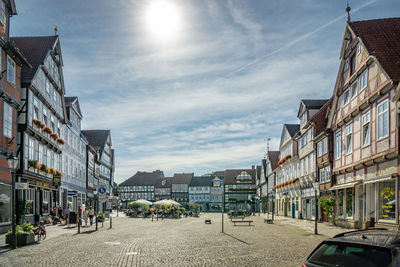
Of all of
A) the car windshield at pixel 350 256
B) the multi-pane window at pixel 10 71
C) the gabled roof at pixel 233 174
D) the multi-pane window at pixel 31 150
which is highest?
the multi-pane window at pixel 10 71

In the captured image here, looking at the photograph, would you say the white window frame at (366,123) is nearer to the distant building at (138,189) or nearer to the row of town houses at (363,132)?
the row of town houses at (363,132)

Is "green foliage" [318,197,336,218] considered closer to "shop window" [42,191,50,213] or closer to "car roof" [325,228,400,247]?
"shop window" [42,191,50,213]

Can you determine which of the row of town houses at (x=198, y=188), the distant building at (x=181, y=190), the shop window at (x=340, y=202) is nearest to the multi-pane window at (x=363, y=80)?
the shop window at (x=340, y=202)

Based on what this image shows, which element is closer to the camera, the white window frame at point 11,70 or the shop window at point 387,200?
the shop window at point 387,200

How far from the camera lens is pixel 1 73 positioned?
23469 mm

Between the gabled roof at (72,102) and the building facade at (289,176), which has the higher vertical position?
the gabled roof at (72,102)

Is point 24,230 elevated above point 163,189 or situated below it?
above

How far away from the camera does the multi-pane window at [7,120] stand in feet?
79.0

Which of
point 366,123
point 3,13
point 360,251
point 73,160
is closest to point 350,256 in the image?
point 360,251

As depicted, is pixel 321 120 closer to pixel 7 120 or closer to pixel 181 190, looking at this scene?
pixel 7 120

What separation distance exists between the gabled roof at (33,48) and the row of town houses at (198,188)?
243ft

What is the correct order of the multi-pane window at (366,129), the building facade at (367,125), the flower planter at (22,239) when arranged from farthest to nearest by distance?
the multi-pane window at (366,129) → the building facade at (367,125) → the flower planter at (22,239)

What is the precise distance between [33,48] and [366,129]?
23205 millimetres

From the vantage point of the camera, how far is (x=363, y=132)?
81.9 feet
